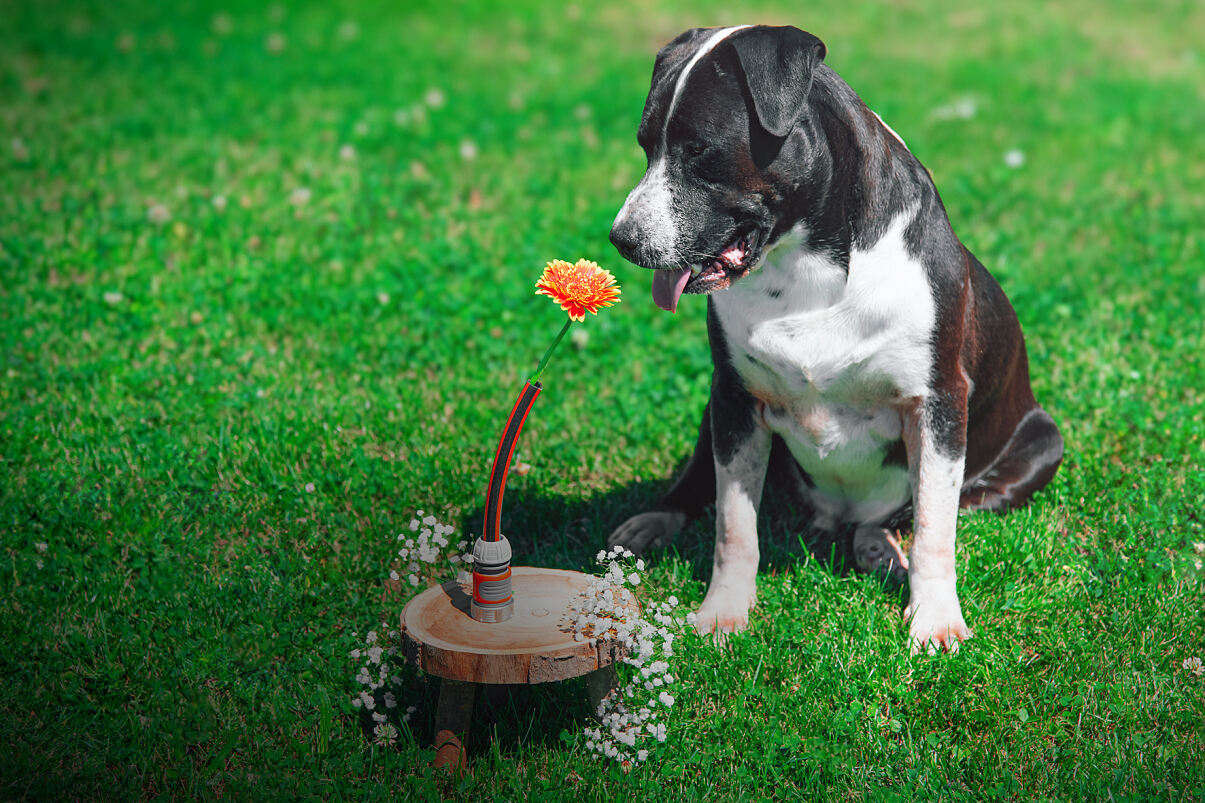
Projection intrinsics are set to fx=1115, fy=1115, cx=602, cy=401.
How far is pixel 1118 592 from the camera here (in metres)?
3.31

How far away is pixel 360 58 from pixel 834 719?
7.82m

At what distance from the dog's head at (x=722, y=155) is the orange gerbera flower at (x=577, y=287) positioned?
221 mm

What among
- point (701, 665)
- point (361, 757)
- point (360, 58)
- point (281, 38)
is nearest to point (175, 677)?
point (361, 757)

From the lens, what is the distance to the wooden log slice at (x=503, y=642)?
8.01 feet

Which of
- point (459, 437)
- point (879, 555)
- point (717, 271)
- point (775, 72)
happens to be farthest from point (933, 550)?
point (459, 437)

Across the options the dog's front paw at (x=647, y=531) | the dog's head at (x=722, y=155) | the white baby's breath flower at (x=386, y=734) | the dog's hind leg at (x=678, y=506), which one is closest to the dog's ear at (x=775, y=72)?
the dog's head at (x=722, y=155)

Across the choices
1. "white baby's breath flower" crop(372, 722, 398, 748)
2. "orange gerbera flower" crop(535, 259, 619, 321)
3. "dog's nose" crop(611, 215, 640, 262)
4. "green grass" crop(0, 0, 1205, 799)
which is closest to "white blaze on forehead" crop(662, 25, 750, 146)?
"dog's nose" crop(611, 215, 640, 262)

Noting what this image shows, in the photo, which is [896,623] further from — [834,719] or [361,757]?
[361,757]

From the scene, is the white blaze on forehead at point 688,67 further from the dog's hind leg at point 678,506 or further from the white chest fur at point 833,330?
the dog's hind leg at point 678,506

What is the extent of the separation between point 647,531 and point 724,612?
1.70ft

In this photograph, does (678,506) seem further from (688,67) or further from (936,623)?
(688,67)

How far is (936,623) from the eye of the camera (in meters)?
3.09

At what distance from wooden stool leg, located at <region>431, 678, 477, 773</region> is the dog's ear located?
1.51 meters

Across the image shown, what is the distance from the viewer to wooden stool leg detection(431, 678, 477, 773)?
8.63 feet
